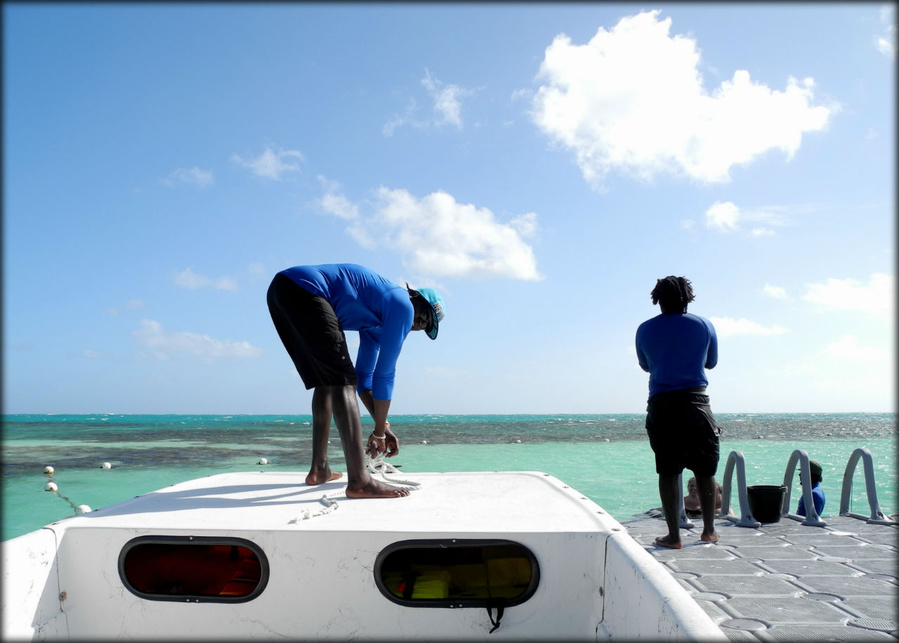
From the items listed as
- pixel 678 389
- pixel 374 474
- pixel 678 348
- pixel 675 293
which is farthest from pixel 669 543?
pixel 374 474

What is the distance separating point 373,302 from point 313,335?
44 cm

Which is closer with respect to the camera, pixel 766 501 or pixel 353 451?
pixel 353 451

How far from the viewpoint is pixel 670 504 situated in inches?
162

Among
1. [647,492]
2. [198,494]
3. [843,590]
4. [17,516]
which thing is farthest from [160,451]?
[843,590]

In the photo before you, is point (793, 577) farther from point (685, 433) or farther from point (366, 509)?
point (366, 509)

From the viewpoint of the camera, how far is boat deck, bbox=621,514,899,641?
278 cm

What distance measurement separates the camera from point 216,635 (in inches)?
78.5

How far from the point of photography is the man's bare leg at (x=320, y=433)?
10.9ft

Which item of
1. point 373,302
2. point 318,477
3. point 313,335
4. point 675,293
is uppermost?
point 675,293

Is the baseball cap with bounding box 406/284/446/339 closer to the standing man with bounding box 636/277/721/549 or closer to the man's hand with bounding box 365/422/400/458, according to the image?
the man's hand with bounding box 365/422/400/458

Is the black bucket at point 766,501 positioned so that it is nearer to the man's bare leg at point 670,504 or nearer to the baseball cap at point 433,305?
the man's bare leg at point 670,504

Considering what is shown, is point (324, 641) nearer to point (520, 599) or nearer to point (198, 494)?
point (520, 599)

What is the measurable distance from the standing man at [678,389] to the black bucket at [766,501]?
1.60m

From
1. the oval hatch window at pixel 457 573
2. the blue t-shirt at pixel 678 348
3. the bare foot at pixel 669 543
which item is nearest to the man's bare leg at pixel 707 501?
the bare foot at pixel 669 543
